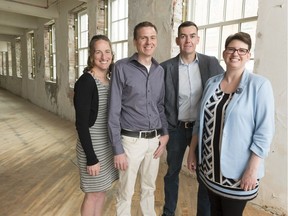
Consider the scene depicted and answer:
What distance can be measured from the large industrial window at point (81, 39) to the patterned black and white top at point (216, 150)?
4978 mm

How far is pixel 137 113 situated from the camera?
169 centimetres

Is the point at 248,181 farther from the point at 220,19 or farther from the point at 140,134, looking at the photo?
the point at 220,19

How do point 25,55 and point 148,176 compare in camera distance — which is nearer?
point 148,176

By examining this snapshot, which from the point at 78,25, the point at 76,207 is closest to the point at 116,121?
the point at 76,207

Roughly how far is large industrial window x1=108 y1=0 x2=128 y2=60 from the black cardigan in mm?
3179

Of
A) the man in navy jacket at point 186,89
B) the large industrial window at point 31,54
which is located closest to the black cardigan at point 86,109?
the man in navy jacket at point 186,89

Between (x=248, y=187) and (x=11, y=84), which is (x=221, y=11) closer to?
(x=248, y=187)

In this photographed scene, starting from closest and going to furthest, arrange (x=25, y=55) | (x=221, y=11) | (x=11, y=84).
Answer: (x=221, y=11)
(x=25, y=55)
(x=11, y=84)

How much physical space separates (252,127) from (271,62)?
1.14 meters

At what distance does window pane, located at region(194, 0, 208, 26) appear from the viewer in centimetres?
300

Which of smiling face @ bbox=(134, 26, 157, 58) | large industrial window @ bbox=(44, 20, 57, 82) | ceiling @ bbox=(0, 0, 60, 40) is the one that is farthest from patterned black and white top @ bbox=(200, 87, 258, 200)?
large industrial window @ bbox=(44, 20, 57, 82)

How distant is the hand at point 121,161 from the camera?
1.63 metres

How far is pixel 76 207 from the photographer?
2414mm

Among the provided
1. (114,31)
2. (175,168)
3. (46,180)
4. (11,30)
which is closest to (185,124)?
(175,168)
